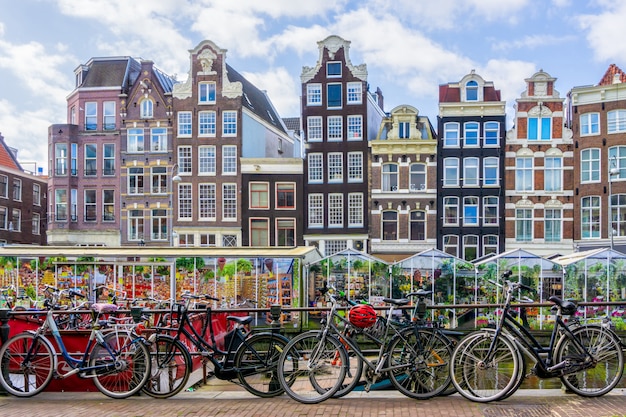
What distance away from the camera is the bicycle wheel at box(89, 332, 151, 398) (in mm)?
6445

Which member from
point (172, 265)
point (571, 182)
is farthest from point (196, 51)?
point (571, 182)

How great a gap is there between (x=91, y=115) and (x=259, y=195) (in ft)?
40.2

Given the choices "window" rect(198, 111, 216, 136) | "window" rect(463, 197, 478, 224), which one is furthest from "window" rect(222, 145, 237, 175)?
"window" rect(463, 197, 478, 224)

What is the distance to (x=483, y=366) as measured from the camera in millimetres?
5883

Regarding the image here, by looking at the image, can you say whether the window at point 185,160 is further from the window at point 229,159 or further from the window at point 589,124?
the window at point 589,124

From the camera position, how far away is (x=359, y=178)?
3394 centimetres

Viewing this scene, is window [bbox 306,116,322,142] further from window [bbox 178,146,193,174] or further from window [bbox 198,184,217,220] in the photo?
window [bbox 178,146,193,174]

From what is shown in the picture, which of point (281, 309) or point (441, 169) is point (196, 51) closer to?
point (441, 169)

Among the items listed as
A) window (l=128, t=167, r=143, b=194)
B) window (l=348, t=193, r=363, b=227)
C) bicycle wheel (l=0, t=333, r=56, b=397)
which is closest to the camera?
bicycle wheel (l=0, t=333, r=56, b=397)

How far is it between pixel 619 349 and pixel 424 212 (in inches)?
1084

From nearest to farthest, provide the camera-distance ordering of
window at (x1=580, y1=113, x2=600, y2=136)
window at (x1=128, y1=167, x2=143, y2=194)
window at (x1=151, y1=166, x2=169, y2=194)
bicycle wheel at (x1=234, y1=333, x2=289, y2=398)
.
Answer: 1. bicycle wheel at (x1=234, y1=333, x2=289, y2=398)
2. window at (x1=580, y1=113, x2=600, y2=136)
3. window at (x1=151, y1=166, x2=169, y2=194)
4. window at (x1=128, y1=167, x2=143, y2=194)

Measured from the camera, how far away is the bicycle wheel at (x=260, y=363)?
6398 mm

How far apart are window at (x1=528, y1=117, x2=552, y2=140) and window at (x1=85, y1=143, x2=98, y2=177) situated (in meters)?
25.9

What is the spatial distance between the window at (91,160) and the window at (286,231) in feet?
40.1
